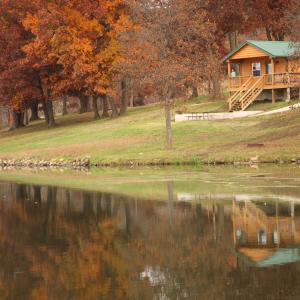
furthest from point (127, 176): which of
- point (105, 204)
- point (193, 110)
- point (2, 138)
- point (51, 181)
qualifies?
point (2, 138)

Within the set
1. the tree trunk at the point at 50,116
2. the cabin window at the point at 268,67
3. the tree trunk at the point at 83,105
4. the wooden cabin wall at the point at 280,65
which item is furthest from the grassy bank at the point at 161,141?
the tree trunk at the point at 83,105

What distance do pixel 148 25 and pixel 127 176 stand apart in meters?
10.6

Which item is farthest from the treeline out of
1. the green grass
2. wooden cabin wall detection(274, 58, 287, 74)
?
the green grass

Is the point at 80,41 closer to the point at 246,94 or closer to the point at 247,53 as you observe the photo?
the point at 247,53

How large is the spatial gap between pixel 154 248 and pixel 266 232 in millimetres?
3001

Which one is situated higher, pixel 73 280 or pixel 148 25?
pixel 148 25

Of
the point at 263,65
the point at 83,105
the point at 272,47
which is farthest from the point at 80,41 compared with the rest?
the point at 83,105

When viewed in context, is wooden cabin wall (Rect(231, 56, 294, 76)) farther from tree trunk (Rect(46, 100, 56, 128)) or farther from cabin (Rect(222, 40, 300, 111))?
tree trunk (Rect(46, 100, 56, 128))

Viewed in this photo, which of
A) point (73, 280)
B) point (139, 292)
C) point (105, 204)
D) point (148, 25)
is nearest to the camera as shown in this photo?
point (139, 292)

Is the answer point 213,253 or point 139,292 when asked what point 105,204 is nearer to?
point 213,253

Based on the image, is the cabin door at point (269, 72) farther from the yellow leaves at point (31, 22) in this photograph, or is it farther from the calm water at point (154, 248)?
the calm water at point (154, 248)

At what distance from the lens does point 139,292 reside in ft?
41.3

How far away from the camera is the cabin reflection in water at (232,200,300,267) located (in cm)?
1499

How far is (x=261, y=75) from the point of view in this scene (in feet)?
206
